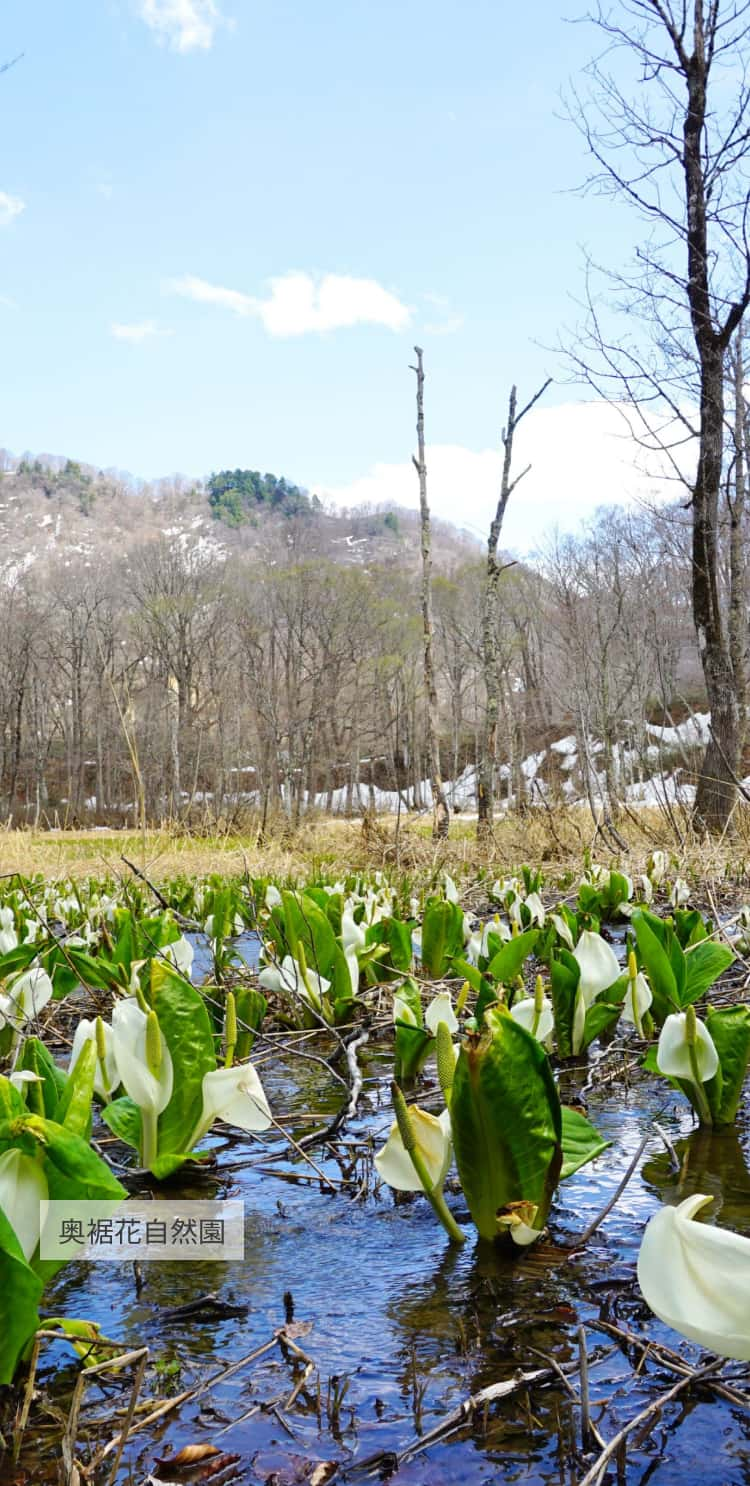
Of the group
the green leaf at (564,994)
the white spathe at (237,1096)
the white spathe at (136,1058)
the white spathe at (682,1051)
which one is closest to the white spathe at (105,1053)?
the white spathe at (136,1058)

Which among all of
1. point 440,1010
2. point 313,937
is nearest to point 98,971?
point 313,937

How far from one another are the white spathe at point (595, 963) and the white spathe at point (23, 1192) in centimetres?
142

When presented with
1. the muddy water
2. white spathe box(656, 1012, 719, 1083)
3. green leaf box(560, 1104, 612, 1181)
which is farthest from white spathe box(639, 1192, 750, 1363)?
white spathe box(656, 1012, 719, 1083)

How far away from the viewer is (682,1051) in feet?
5.99

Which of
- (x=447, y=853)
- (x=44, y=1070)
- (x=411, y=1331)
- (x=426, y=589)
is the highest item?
(x=426, y=589)

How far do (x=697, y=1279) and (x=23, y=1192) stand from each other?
2.29 feet

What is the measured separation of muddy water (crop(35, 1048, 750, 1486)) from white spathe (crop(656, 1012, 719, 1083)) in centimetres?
20

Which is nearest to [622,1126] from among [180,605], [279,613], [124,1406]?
[124,1406]

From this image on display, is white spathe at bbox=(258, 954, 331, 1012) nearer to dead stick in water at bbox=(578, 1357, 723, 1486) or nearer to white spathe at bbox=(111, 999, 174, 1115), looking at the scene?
white spathe at bbox=(111, 999, 174, 1115)

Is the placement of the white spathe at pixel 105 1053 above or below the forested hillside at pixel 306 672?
below

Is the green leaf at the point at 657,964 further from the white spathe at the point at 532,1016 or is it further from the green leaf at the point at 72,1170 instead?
the green leaf at the point at 72,1170

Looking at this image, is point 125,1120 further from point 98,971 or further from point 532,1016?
point 98,971

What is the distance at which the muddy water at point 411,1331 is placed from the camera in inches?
42.3

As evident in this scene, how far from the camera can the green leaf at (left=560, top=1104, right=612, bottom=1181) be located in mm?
1521
